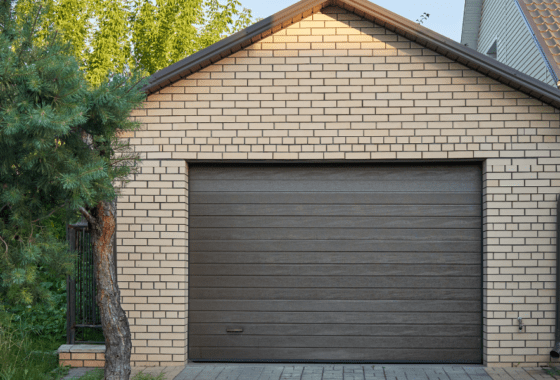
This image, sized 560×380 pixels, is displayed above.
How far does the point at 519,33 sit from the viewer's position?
9805 millimetres

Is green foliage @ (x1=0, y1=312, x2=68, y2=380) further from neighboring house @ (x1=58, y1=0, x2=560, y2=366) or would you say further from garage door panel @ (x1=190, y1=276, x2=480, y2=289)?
garage door panel @ (x1=190, y1=276, x2=480, y2=289)

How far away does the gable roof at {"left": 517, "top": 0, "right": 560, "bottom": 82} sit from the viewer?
700 centimetres

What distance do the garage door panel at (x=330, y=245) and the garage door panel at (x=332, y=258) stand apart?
0.05 meters

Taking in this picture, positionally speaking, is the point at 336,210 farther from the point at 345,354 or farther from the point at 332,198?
Answer: the point at 345,354

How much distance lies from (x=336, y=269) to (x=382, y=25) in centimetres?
295

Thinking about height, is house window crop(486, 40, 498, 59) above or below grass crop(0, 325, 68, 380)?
above

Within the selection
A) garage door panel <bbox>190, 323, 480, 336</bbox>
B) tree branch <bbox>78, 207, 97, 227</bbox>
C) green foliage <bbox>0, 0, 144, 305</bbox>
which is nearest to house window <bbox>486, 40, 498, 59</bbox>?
garage door panel <bbox>190, 323, 480, 336</bbox>

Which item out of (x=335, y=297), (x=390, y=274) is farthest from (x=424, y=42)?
(x=335, y=297)

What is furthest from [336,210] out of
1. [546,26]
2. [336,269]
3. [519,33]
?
[519,33]

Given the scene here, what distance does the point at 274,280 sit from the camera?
6.25 meters

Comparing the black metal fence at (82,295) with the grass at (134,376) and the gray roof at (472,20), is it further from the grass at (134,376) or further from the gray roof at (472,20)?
the gray roof at (472,20)

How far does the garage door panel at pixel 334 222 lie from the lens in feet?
20.4

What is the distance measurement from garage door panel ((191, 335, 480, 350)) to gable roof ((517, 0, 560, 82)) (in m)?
3.57

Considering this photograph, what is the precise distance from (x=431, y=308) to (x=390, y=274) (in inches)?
24.3
